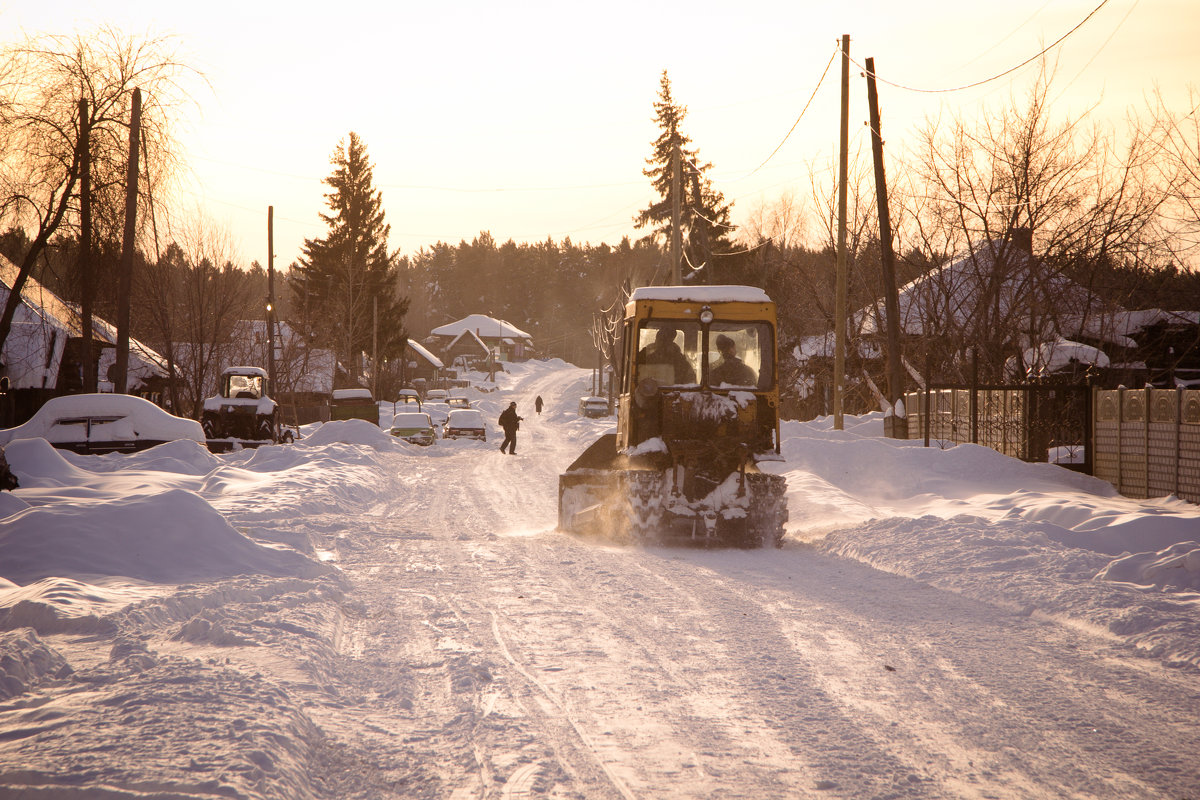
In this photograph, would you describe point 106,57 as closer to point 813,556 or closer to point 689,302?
point 689,302

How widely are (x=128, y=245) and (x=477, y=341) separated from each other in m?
84.1

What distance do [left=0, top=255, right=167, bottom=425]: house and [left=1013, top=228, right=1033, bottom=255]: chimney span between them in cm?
2852

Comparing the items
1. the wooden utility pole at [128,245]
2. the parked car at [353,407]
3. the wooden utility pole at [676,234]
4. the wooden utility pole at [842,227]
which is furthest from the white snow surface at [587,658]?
the parked car at [353,407]

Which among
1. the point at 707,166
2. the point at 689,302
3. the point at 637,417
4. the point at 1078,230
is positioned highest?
the point at 707,166

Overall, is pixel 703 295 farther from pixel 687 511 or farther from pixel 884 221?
pixel 884 221

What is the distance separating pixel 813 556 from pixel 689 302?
3774 millimetres

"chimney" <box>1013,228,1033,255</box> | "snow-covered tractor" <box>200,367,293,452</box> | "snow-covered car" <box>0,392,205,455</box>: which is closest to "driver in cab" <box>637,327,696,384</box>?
"snow-covered car" <box>0,392,205,455</box>

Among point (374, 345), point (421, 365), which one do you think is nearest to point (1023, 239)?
point (374, 345)

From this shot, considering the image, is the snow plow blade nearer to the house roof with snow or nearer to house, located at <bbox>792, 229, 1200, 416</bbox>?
house, located at <bbox>792, 229, 1200, 416</bbox>

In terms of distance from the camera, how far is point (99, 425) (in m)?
21.4

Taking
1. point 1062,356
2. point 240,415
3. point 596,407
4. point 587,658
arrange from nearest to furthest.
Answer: point 587,658 → point 1062,356 → point 240,415 → point 596,407

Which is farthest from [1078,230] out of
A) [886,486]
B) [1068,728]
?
[1068,728]

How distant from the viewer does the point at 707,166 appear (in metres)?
58.0

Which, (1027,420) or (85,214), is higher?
(85,214)
